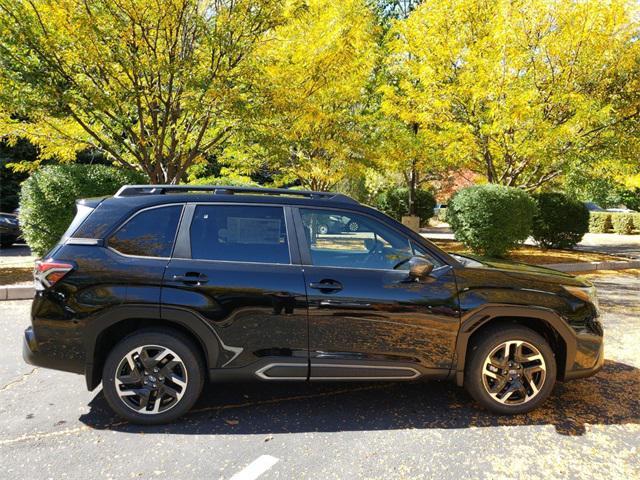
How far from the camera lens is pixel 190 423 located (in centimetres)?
315

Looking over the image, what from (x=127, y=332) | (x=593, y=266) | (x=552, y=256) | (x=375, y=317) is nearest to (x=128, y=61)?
(x=127, y=332)

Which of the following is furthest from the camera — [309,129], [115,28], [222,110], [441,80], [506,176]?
[506,176]

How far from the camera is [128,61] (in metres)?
7.54

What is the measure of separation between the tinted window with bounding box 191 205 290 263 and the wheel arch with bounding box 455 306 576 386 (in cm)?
145

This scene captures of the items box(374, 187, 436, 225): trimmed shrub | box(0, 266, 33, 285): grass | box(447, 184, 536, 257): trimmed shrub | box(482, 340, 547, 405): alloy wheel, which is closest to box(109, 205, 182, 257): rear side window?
box(482, 340, 547, 405): alloy wheel

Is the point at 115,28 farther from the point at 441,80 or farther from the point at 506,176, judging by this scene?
the point at 506,176

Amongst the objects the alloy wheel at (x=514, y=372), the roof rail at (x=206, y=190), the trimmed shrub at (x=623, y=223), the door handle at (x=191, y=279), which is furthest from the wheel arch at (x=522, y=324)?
the trimmed shrub at (x=623, y=223)

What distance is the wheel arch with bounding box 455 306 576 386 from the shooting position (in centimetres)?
324

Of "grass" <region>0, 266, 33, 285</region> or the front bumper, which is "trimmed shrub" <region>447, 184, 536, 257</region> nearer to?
the front bumper

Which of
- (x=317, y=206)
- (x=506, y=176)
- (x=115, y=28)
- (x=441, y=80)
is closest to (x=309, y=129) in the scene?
(x=441, y=80)

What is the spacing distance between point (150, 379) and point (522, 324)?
279cm

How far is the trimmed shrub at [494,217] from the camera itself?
419 inches

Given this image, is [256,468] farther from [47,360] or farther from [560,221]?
[560,221]

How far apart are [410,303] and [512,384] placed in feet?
3.33
